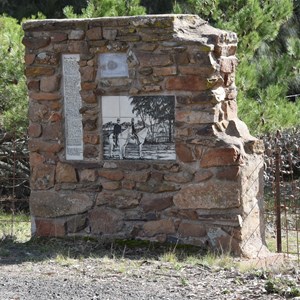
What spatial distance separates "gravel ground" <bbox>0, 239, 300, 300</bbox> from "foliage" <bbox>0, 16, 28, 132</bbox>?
4.06 meters

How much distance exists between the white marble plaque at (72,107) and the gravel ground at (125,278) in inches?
40.1

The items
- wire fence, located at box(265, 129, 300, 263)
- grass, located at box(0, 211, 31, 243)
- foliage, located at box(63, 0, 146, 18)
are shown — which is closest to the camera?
wire fence, located at box(265, 129, 300, 263)

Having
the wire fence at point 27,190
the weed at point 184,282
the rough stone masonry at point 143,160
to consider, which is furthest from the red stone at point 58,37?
the weed at point 184,282

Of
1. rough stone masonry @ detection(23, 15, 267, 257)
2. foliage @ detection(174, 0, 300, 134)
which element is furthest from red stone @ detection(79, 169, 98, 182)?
foliage @ detection(174, 0, 300, 134)

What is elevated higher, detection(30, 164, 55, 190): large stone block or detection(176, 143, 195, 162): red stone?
detection(176, 143, 195, 162): red stone

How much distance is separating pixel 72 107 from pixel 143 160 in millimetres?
851

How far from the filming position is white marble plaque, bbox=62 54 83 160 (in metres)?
8.75

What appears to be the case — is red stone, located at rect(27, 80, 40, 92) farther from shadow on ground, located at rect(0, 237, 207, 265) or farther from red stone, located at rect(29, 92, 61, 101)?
shadow on ground, located at rect(0, 237, 207, 265)

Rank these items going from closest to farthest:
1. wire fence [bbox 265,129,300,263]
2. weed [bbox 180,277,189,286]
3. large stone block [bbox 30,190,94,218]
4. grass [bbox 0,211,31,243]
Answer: weed [bbox 180,277,189,286]
large stone block [bbox 30,190,94,218]
wire fence [bbox 265,129,300,263]
grass [bbox 0,211,31,243]

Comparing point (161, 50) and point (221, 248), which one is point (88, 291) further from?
point (161, 50)

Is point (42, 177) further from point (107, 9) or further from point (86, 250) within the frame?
point (107, 9)

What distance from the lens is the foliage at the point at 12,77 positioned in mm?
11922

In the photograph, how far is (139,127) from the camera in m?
8.52

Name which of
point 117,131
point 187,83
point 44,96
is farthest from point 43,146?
point 187,83
